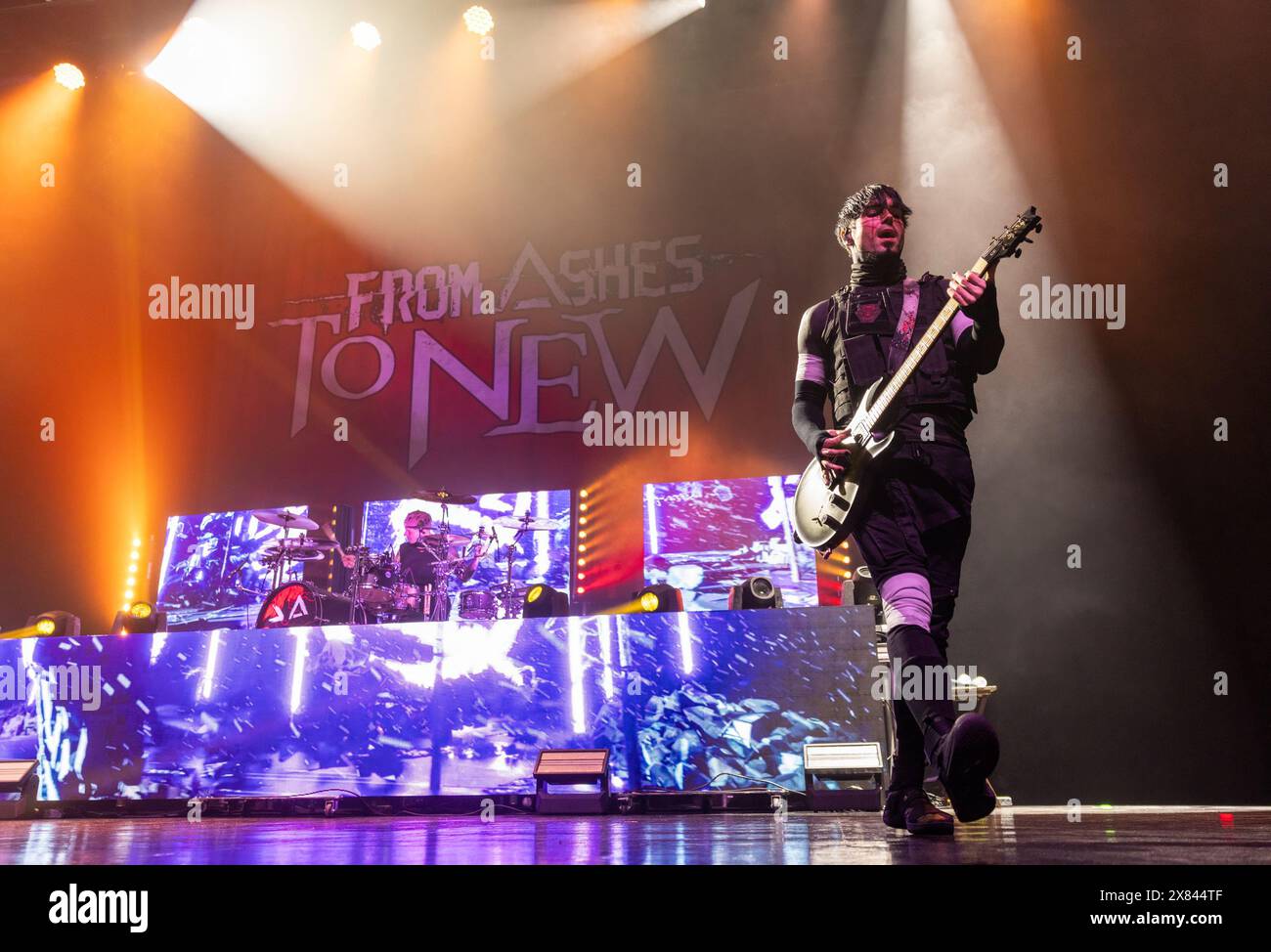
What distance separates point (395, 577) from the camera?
591 cm

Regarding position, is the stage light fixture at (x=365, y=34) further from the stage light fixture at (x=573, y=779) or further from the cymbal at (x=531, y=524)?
the stage light fixture at (x=573, y=779)

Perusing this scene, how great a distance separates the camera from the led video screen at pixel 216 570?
6.67m

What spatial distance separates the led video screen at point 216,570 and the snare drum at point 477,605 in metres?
1.46

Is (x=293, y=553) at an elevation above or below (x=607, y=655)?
above

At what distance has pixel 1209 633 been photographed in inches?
198

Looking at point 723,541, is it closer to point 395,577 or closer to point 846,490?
point 395,577

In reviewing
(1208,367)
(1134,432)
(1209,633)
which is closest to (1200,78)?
(1208,367)

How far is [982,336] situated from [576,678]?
7.09 ft

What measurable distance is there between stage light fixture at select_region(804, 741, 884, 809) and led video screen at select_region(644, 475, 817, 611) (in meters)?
2.46

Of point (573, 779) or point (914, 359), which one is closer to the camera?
point (914, 359)

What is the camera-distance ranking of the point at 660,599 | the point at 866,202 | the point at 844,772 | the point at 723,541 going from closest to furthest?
the point at 866,202 < the point at 844,772 < the point at 660,599 < the point at 723,541

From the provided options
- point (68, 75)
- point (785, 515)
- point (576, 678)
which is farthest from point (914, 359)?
point (68, 75)

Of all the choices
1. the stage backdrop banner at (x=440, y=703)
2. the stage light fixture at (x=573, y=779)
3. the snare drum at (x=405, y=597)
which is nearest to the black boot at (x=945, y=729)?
the stage backdrop banner at (x=440, y=703)

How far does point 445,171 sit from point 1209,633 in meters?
5.93
